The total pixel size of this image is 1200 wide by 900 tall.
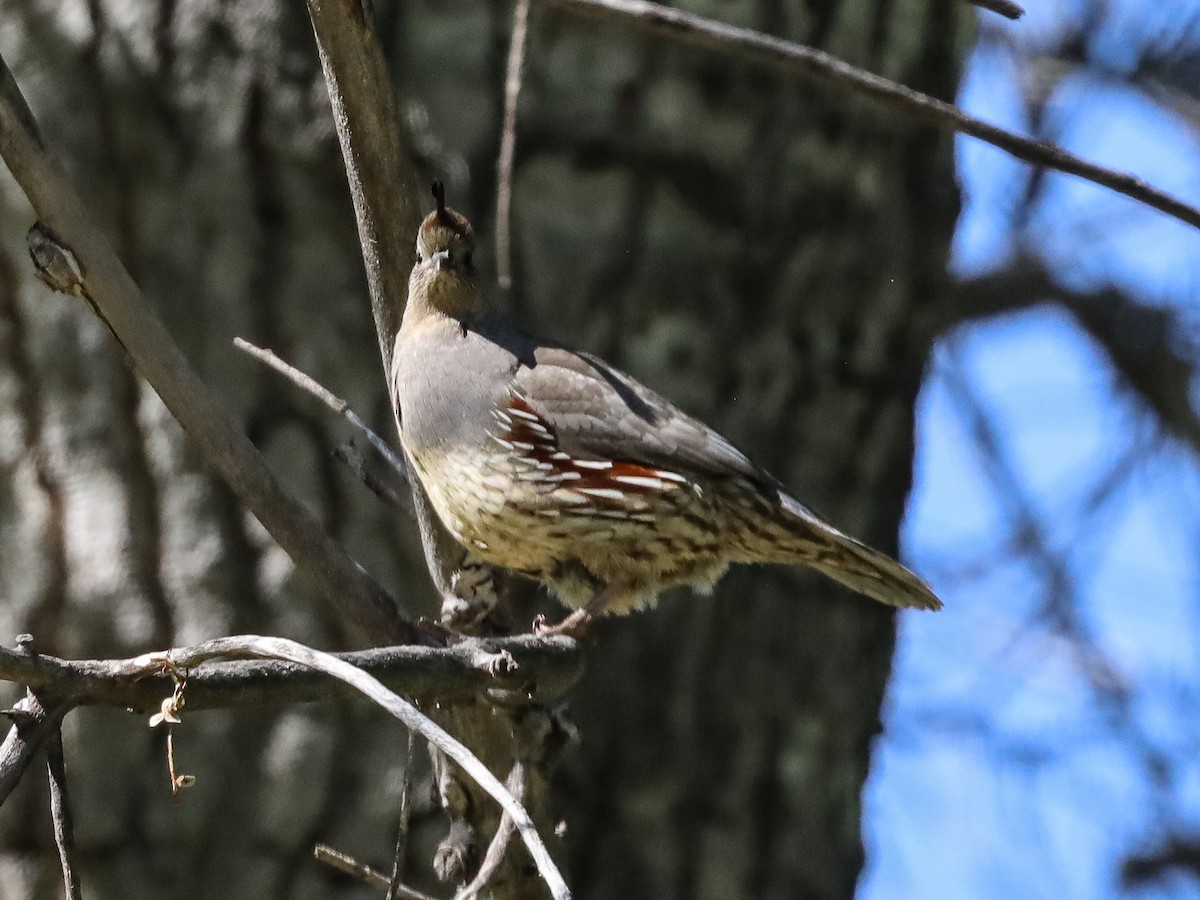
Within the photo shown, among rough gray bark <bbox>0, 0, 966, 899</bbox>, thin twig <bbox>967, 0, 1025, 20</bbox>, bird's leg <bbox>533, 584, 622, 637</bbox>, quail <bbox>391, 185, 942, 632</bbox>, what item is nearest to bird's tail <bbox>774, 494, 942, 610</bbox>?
quail <bbox>391, 185, 942, 632</bbox>

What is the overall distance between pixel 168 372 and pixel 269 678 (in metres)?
0.64

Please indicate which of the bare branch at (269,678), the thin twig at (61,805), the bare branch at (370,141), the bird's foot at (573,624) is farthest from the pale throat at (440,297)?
the thin twig at (61,805)

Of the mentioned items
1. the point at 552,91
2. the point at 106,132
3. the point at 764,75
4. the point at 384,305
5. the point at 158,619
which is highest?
the point at 764,75

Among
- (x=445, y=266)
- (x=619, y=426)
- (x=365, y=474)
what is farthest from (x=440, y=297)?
(x=365, y=474)

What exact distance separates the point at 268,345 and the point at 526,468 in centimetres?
71

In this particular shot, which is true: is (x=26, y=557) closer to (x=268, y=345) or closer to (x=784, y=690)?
(x=268, y=345)

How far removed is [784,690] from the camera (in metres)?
3.51

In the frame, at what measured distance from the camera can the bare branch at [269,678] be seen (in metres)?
1.68

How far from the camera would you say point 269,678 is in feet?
5.81

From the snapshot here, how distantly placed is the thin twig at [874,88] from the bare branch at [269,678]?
0.80 metres

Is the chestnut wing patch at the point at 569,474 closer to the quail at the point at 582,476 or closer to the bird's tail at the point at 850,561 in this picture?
the quail at the point at 582,476

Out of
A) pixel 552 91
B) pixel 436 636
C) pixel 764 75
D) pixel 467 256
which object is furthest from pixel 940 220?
pixel 436 636

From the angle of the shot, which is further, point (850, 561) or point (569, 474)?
point (850, 561)

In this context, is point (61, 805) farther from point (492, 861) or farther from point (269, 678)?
point (492, 861)
